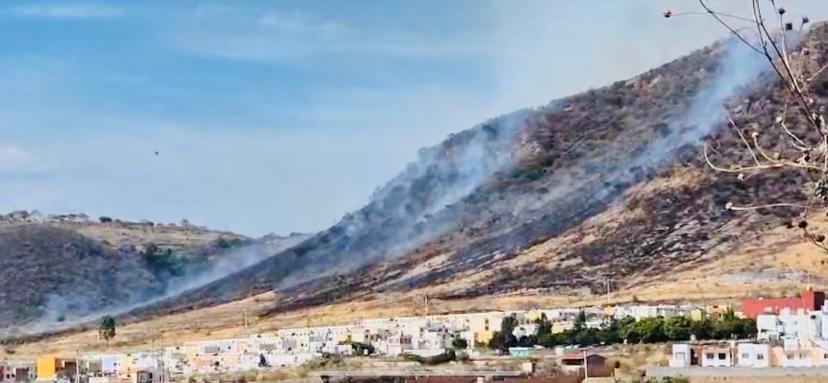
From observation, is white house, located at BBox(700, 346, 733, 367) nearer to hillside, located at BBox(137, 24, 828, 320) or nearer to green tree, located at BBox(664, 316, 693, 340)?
green tree, located at BBox(664, 316, 693, 340)

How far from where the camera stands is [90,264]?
122 m

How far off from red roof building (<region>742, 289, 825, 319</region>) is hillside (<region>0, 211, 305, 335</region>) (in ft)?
172

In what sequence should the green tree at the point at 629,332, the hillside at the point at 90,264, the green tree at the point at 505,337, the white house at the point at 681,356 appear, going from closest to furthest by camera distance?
the white house at the point at 681,356 < the green tree at the point at 629,332 < the green tree at the point at 505,337 < the hillside at the point at 90,264

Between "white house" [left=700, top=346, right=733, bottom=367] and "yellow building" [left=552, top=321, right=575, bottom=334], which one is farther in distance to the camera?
"yellow building" [left=552, top=321, right=575, bottom=334]

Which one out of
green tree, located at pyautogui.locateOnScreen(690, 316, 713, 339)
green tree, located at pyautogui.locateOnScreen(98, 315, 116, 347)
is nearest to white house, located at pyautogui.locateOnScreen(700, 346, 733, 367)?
green tree, located at pyautogui.locateOnScreen(690, 316, 713, 339)

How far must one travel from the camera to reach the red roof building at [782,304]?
5262cm

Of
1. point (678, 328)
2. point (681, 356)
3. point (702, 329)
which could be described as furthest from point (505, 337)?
point (681, 356)

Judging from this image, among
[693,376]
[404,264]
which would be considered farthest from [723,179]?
[693,376]

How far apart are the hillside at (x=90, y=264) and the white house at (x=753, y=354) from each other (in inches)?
2285

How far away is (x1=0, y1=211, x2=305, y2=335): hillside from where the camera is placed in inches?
4397

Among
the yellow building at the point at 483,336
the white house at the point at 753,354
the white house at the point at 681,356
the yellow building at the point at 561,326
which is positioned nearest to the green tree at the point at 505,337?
the yellow building at the point at 483,336

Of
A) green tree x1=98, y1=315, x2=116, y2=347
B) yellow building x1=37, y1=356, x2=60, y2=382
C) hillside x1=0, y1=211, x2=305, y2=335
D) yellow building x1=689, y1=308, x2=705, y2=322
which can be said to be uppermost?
hillside x1=0, y1=211, x2=305, y2=335

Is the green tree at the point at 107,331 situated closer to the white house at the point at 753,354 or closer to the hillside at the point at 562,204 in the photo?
the hillside at the point at 562,204

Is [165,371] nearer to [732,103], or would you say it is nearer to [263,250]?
[732,103]
